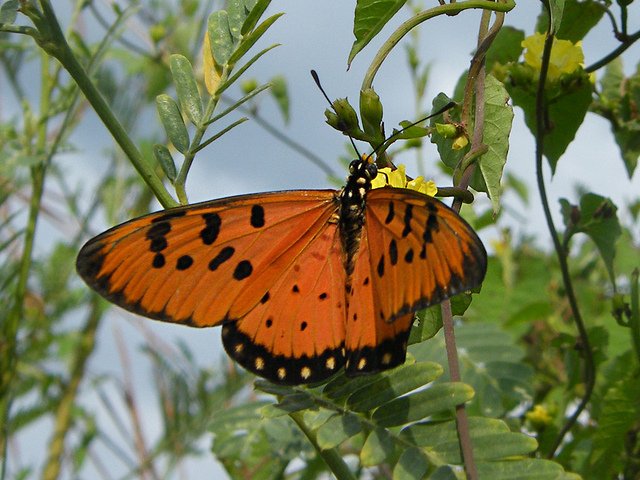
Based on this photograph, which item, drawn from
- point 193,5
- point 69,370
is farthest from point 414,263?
point 193,5

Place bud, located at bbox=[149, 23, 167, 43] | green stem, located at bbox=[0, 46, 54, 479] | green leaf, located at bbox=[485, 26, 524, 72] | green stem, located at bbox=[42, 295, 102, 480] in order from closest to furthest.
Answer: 1. green leaf, located at bbox=[485, 26, 524, 72]
2. green stem, located at bbox=[0, 46, 54, 479]
3. green stem, located at bbox=[42, 295, 102, 480]
4. bud, located at bbox=[149, 23, 167, 43]

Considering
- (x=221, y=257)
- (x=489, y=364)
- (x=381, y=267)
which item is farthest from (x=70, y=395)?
(x=381, y=267)

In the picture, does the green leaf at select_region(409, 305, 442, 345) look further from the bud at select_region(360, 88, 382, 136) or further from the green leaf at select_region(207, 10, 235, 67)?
the green leaf at select_region(207, 10, 235, 67)

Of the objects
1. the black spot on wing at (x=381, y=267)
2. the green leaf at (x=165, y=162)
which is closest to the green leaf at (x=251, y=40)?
the green leaf at (x=165, y=162)

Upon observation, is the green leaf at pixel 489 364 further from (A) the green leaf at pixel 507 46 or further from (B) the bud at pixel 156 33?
(B) the bud at pixel 156 33

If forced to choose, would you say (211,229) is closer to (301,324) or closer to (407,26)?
(301,324)

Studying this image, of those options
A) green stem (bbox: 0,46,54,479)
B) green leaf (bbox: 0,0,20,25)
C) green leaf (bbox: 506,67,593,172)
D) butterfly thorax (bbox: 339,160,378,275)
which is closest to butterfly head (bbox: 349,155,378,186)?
butterfly thorax (bbox: 339,160,378,275)
